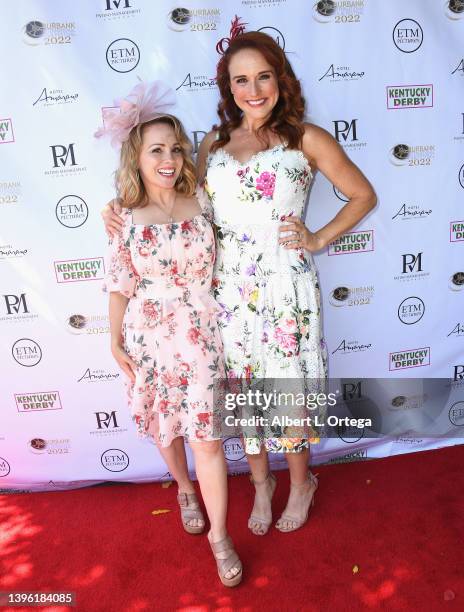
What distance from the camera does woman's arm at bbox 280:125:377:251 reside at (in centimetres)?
220

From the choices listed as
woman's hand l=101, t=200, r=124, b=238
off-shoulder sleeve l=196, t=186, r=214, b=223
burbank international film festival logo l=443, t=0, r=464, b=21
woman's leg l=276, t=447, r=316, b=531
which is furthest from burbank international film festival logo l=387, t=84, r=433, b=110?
woman's leg l=276, t=447, r=316, b=531

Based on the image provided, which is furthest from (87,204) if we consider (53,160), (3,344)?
(3,344)

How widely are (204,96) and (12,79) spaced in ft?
2.81

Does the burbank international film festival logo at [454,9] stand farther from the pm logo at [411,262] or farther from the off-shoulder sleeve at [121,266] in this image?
the off-shoulder sleeve at [121,266]

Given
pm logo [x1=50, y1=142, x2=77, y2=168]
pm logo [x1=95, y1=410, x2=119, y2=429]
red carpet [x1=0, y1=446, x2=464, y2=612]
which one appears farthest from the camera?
pm logo [x1=95, y1=410, x2=119, y2=429]

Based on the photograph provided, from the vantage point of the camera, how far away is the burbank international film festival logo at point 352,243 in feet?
9.21

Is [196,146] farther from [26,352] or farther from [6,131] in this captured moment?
[26,352]

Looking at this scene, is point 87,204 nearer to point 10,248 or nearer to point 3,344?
point 10,248

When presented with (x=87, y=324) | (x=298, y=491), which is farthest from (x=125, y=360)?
(x=298, y=491)

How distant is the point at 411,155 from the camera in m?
2.73

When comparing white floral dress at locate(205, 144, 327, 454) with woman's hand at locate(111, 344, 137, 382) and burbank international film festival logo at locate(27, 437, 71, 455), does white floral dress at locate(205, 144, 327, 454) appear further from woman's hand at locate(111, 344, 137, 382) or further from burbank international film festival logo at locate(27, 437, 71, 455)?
burbank international film festival logo at locate(27, 437, 71, 455)

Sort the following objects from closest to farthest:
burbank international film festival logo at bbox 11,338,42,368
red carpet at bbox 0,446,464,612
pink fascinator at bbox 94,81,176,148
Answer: pink fascinator at bbox 94,81,176,148 → red carpet at bbox 0,446,464,612 → burbank international film festival logo at bbox 11,338,42,368

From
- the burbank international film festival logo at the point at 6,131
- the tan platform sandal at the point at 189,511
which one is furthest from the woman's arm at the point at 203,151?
the tan platform sandal at the point at 189,511

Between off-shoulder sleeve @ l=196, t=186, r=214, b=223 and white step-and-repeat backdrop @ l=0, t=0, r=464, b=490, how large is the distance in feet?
Answer: 1.68
